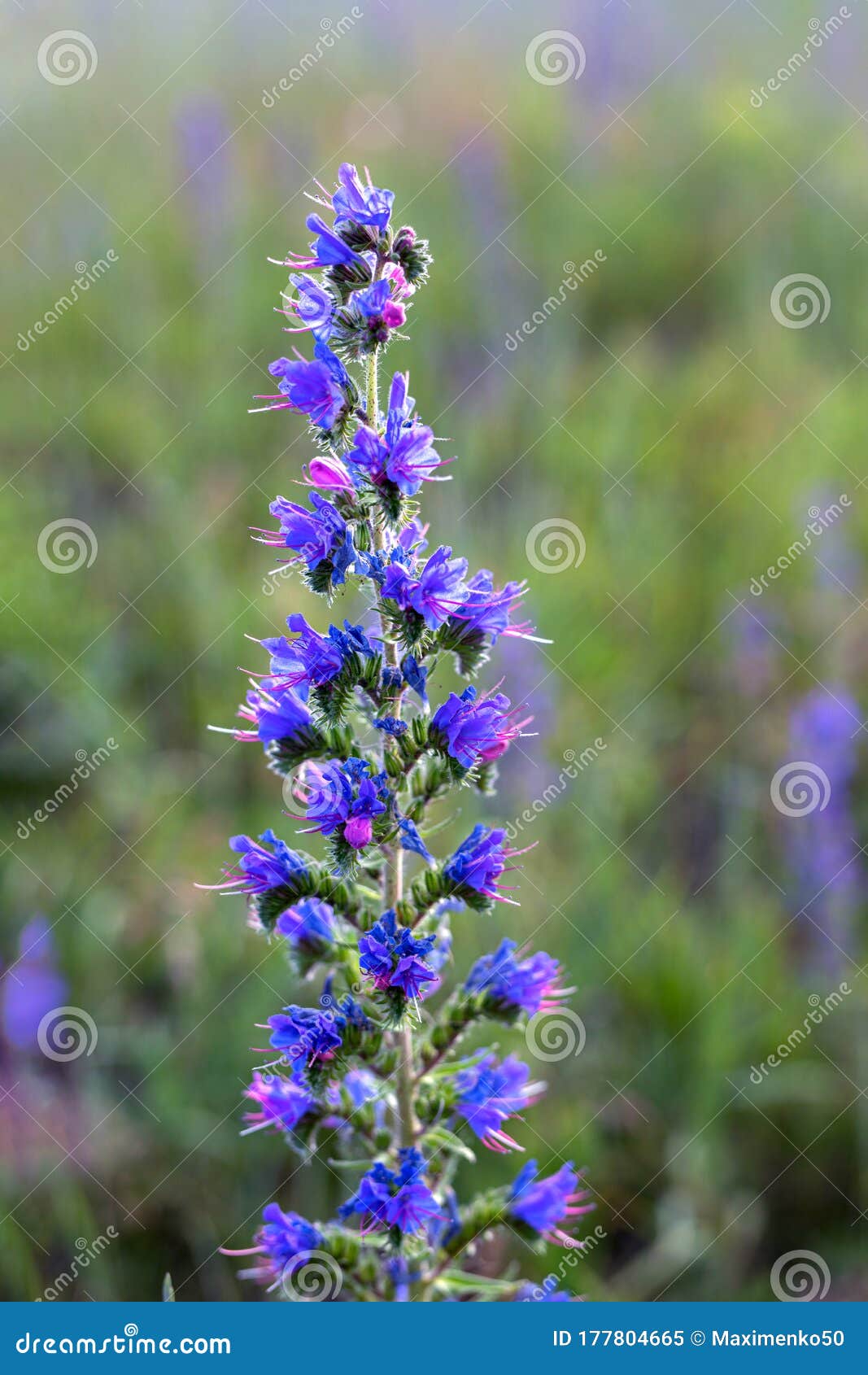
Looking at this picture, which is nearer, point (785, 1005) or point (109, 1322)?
point (109, 1322)

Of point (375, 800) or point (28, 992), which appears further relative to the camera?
point (28, 992)

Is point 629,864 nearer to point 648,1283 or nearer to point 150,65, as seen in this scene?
point 648,1283

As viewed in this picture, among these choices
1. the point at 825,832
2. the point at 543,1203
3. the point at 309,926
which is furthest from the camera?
the point at 825,832

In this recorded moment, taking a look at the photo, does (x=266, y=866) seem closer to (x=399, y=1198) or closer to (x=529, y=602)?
(x=399, y=1198)

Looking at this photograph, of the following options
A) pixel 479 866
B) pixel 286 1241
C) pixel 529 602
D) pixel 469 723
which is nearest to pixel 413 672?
pixel 469 723

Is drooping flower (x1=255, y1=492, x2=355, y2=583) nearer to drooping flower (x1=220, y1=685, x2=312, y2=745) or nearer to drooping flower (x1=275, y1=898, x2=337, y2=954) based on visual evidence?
drooping flower (x1=220, y1=685, x2=312, y2=745)

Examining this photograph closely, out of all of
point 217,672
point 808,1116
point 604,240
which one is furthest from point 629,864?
point 604,240
